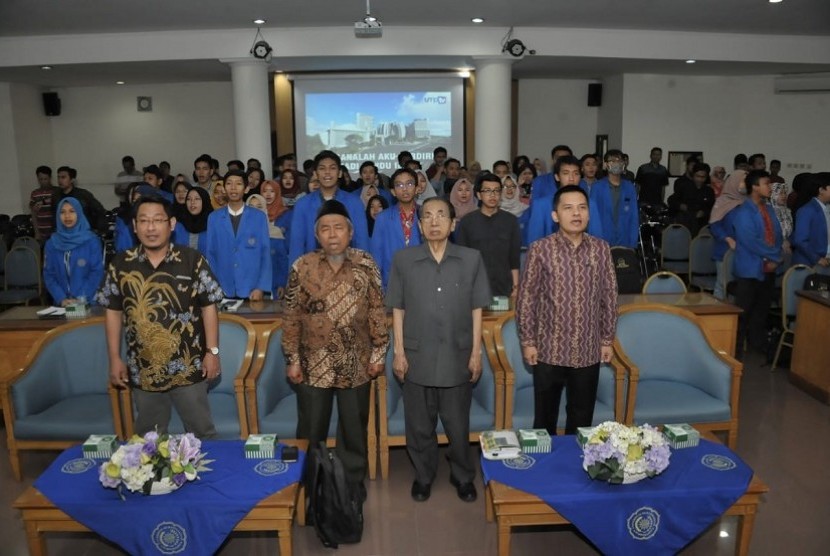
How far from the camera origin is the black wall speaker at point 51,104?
12.2 metres

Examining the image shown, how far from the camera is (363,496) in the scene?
3.27 meters

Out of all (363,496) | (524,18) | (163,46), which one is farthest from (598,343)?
(163,46)

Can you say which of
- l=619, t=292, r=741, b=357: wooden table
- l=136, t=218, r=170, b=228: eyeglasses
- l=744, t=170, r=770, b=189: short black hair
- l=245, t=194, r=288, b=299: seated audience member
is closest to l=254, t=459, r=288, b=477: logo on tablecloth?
l=136, t=218, r=170, b=228: eyeglasses

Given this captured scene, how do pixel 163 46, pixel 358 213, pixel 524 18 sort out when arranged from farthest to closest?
1. pixel 163 46
2. pixel 524 18
3. pixel 358 213

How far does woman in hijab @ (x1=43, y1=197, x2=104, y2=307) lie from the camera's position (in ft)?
14.7

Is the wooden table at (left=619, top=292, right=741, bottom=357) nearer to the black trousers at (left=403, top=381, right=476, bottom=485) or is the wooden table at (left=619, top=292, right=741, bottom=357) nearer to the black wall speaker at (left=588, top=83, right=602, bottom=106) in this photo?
the black trousers at (left=403, top=381, right=476, bottom=485)

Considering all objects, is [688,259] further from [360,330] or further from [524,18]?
[360,330]

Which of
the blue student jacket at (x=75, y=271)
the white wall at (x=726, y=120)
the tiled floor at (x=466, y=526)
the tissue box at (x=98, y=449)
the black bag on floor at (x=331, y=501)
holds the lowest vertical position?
the tiled floor at (x=466, y=526)

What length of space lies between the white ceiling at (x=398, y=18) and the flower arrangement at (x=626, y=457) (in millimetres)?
5883

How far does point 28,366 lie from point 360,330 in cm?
204

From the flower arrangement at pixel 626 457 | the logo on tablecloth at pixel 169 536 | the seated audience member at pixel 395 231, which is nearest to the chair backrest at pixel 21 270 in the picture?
the seated audience member at pixel 395 231

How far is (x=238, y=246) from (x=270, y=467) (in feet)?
7.40

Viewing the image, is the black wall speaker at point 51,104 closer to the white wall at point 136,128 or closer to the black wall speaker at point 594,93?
the white wall at point 136,128

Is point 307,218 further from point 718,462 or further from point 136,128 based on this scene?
point 136,128
